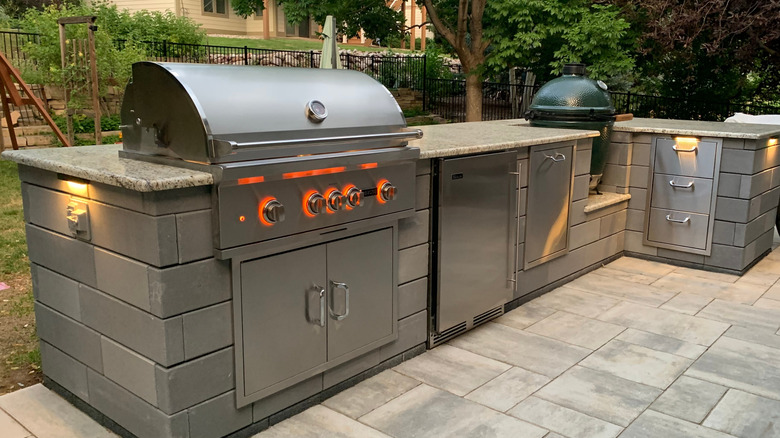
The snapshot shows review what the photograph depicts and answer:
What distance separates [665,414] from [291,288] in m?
1.79

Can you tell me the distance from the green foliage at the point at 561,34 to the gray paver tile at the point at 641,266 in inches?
250

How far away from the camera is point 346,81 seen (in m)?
3.07

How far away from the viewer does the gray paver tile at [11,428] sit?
2673 mm

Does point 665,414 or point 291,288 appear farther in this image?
point 665,414

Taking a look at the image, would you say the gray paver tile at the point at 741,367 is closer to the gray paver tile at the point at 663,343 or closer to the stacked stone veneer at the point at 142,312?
the gray paver tile at the point at 663,343

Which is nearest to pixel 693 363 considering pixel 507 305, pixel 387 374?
pixel 507 305

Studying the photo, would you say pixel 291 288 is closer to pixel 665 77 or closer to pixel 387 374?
pixel 387 374

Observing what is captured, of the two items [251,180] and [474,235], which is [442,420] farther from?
[251,180]

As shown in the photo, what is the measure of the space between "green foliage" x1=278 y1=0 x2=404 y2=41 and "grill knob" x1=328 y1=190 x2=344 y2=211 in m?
10.5

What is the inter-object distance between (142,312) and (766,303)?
13.6ft

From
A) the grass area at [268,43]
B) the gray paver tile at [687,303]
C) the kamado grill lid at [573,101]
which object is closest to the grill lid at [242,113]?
the kamado grill lid at [573,101]

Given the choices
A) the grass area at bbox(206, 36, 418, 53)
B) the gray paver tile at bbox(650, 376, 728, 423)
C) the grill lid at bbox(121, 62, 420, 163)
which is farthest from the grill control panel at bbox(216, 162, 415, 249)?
the grass area at bbox(206, 36, 418, 53)

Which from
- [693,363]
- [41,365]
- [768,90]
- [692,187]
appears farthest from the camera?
[768,90]

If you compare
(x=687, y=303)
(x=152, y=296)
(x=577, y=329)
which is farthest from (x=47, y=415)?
(x=687, y=303)
